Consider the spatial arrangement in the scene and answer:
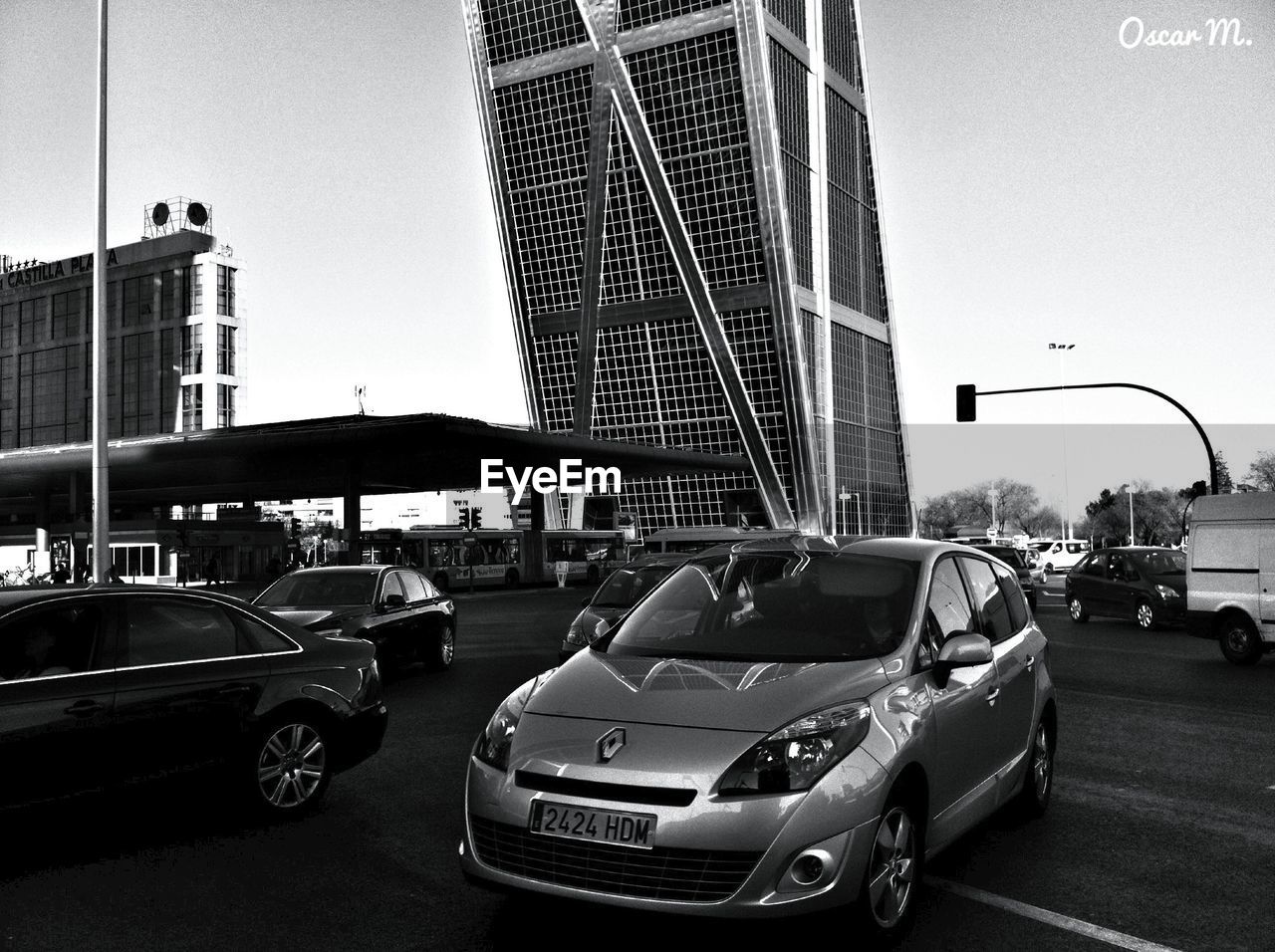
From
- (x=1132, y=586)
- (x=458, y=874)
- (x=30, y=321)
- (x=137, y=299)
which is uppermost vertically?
(x=137, y=299)

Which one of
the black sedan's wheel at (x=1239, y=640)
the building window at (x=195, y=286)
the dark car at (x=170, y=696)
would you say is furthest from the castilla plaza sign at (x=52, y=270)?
the dark car at (x=170, y=696)

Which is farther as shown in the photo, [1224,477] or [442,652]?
[1224,477]

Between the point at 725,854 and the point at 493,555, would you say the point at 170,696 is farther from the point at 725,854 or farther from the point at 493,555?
the point at 493,555

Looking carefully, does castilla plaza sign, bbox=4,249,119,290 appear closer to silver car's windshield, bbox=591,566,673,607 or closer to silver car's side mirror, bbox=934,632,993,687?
silver car's windshield, bbox=591,566,673,607

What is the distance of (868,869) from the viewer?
158 inches

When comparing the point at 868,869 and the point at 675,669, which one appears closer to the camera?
the point at 868,869

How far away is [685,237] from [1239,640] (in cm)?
6906

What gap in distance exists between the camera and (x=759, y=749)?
12.9 feet

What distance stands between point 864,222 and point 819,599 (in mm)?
100599

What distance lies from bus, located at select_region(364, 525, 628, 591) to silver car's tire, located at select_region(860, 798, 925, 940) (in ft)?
116

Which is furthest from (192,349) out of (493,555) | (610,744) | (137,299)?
(610,744)

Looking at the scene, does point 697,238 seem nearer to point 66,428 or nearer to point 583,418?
point 583,418

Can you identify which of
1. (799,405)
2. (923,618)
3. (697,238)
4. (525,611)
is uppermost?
(697,238)

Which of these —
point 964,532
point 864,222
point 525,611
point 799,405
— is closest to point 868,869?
point 525,611
